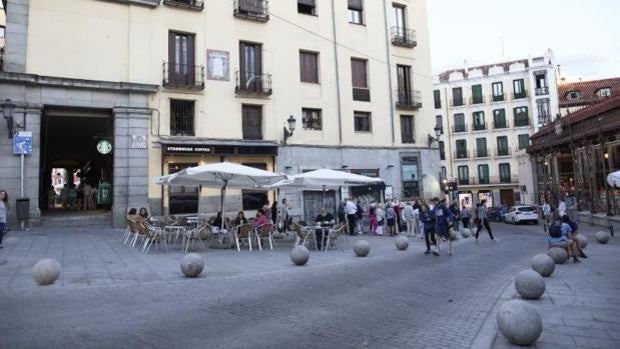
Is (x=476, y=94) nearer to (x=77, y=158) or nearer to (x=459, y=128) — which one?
(x=459, y=128)

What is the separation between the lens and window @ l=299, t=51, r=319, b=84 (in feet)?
86.0

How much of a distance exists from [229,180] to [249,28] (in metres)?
11.8

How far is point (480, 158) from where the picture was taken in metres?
55.7

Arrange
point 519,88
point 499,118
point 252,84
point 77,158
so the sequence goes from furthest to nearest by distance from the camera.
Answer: point 499,118 → point 519,88 → point 77,158 → point 252,84

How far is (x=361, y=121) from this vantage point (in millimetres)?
27797

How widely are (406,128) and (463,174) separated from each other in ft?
98.3

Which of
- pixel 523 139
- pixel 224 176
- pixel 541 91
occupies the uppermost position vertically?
pixel 541 91

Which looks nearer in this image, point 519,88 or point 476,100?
point 519,88

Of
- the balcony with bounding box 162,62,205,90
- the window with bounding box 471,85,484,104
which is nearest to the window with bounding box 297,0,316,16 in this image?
the balcony with bounding box 162,62,205,90

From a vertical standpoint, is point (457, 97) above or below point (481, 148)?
above

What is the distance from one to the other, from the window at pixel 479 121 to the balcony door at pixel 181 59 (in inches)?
1630

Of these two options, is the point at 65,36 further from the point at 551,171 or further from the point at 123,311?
the point at 551,171

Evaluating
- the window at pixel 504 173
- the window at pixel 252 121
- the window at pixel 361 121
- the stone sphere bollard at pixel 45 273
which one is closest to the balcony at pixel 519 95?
the window at pixel 504 173

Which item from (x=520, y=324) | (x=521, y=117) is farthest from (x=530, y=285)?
(x=521, y=117)
